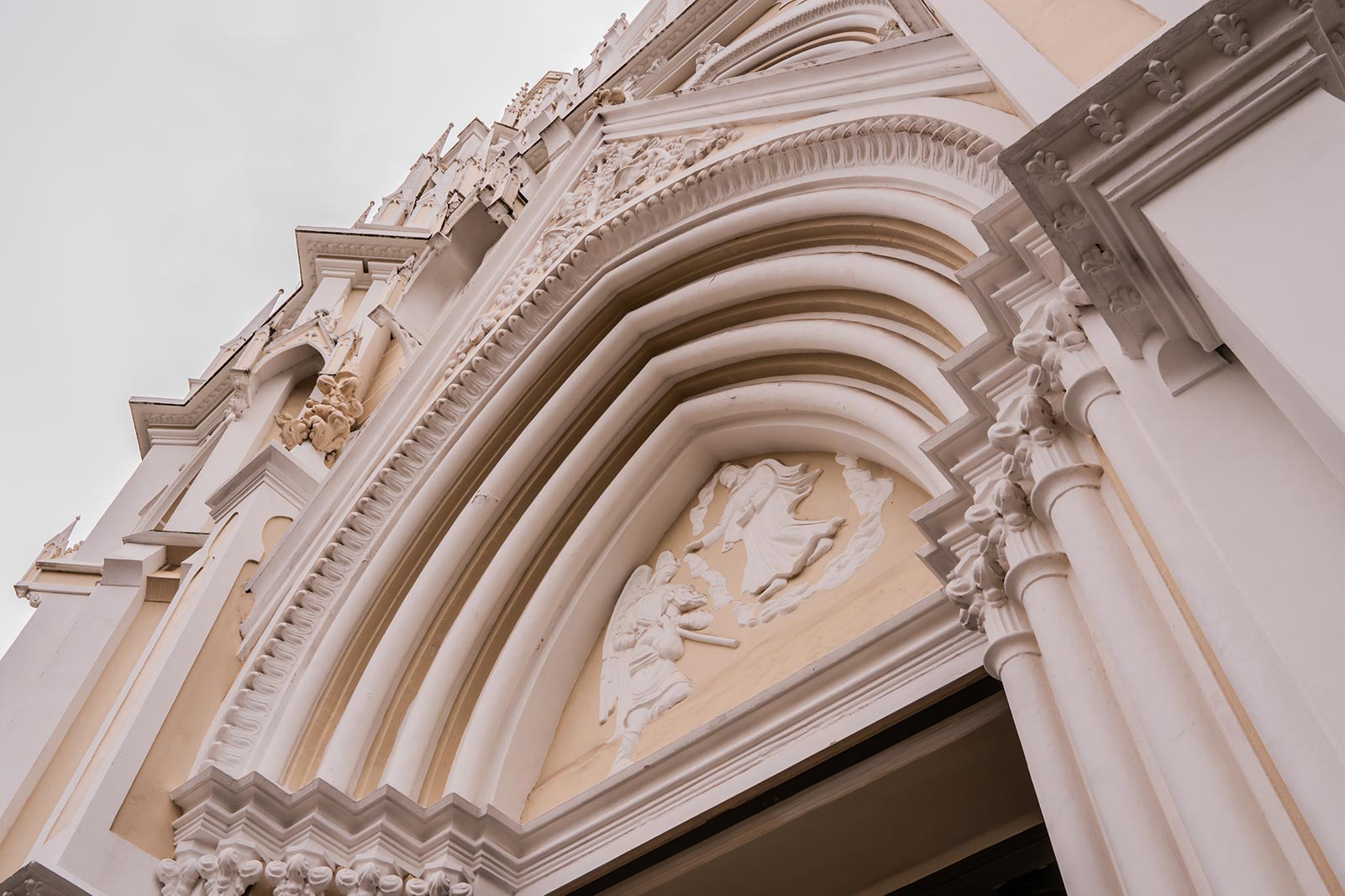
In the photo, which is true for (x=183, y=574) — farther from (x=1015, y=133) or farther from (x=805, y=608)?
(x=1015, y=133)

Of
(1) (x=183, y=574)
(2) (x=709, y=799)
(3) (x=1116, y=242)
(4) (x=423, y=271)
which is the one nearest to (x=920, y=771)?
(2) (x=709, y=799)

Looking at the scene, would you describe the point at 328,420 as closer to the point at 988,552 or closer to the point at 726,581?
the point at 726,581

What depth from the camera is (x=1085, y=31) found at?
2.26 m

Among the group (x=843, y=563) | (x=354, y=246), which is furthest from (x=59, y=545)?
(x=843, y=563)

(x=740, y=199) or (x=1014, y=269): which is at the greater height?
(x=740, y=199)

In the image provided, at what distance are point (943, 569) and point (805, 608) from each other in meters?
1.13

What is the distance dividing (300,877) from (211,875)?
30cm

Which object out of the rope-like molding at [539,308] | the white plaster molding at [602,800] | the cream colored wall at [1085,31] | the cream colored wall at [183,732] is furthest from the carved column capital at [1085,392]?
the cream colored wall at [183,732]

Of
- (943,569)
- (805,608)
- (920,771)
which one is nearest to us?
(943,569)

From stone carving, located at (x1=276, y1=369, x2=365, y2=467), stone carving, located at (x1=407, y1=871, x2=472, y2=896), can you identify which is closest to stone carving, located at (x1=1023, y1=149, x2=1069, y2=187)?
stone carving, located at (x1=407, y1=871, x2=472, y2=896)

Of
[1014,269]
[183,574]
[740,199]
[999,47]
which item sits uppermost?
[740,199]

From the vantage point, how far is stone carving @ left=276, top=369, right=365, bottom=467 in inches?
253

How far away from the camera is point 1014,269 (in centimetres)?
258

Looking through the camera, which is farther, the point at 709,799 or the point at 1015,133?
Answer: the point at 709,799
